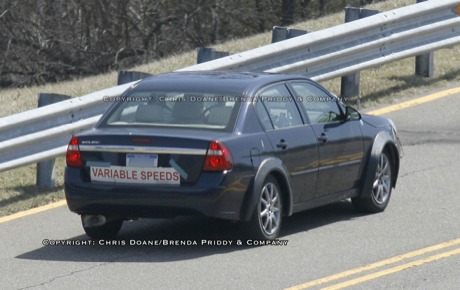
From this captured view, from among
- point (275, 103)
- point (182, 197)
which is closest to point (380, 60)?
point (275, 103)

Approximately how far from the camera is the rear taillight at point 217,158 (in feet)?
32.0

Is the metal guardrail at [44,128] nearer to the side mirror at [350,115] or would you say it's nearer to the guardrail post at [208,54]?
the guardrail post at [208,54]

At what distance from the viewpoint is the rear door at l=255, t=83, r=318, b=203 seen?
10.4 m

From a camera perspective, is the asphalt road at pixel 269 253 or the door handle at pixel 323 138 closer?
the asphalt road at pixel 269 253

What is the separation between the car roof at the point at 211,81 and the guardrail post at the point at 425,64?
20.0 ft

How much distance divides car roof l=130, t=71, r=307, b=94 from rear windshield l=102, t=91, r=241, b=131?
0.30 feet

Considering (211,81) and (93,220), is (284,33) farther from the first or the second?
(93,220)

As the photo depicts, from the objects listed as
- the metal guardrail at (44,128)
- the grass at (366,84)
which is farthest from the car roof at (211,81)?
the grass at (366,84)

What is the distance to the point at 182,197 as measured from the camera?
9.78 meters

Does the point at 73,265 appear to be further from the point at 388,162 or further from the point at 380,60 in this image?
the point at 380,60

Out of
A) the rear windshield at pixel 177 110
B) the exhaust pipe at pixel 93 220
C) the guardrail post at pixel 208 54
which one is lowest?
the guardrail post at pixel 208 54

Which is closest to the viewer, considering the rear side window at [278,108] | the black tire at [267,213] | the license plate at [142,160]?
the license plate at [142,160]

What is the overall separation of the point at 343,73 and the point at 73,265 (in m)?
6.51

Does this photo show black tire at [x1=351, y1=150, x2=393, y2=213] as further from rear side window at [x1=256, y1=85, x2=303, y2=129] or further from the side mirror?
rear side window at [x1=256, y1=85, x2=303, y2=129]
